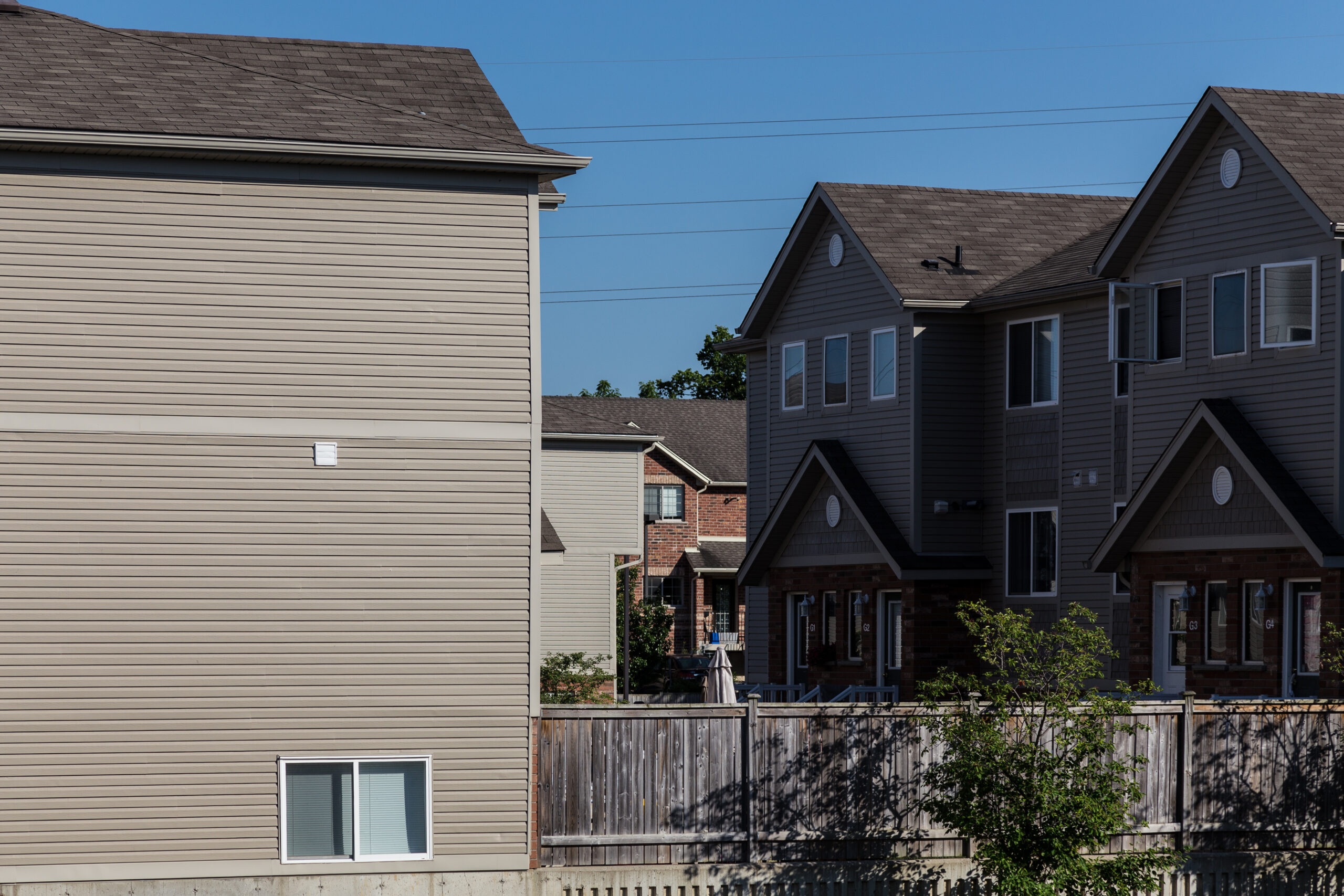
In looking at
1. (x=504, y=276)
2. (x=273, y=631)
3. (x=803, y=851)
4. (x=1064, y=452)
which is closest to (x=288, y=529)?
(x=273, y=631)

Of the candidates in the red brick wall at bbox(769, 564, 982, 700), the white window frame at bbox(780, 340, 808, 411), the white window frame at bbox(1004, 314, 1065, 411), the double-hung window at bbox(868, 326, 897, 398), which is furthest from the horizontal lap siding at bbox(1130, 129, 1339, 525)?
the white window frame at bbox(780, 340, 808, 411)

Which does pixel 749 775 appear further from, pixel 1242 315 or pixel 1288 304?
pixel 1242 315

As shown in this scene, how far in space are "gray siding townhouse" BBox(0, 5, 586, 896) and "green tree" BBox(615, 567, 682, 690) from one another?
28485mm

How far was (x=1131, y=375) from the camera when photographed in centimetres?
2372

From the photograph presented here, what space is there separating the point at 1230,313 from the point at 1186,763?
24.7 ft

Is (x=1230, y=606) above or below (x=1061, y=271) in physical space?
below

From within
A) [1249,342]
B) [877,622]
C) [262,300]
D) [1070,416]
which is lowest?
[877,622]

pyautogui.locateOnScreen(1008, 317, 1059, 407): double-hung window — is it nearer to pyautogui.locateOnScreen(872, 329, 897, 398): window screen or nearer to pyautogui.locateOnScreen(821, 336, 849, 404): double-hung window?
pyautogui.locateOnScreen(872, 329, 897, 398): window screen

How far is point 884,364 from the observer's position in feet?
90.6

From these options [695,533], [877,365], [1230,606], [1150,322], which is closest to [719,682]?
[1230,606]

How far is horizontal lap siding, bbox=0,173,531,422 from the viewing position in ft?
49.9

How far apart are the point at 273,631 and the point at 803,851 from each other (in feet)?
17.5

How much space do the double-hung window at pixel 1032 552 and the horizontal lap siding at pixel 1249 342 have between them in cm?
323

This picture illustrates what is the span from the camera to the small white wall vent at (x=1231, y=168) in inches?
859
